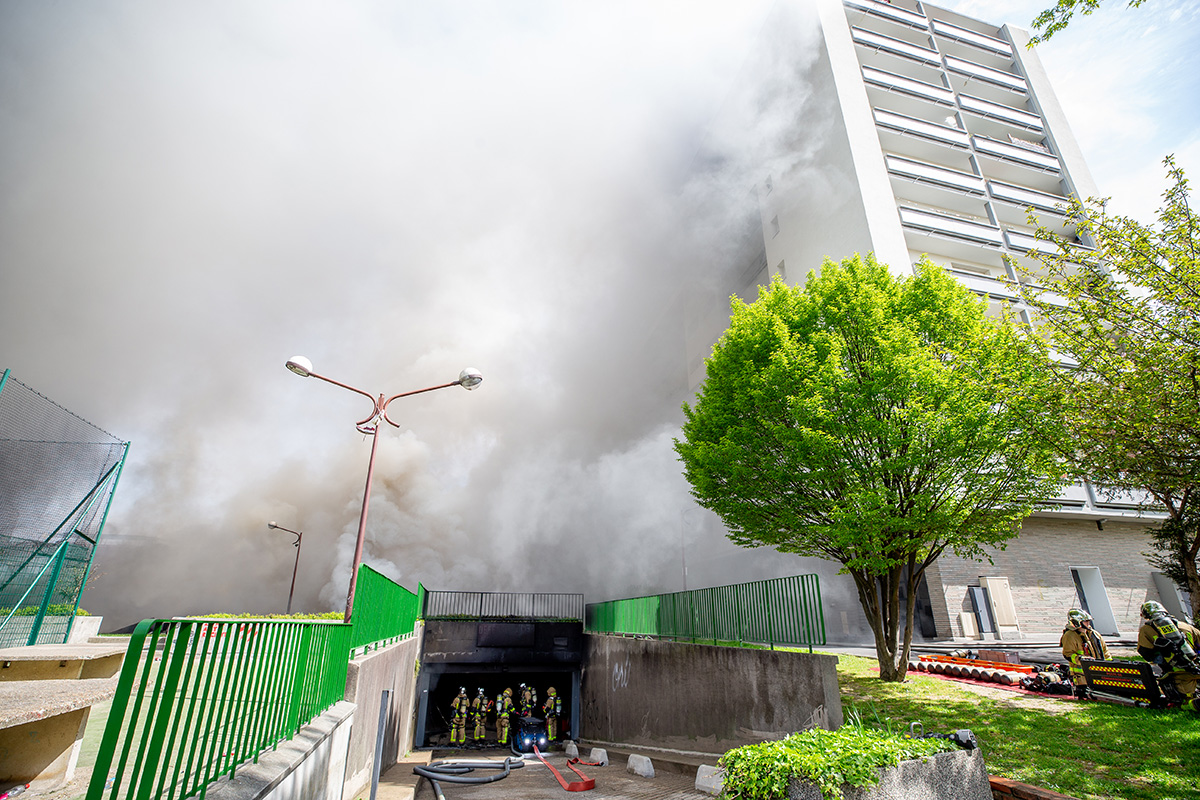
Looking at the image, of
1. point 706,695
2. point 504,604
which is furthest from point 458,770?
point 504,604

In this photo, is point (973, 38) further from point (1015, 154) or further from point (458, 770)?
point (458, 770)

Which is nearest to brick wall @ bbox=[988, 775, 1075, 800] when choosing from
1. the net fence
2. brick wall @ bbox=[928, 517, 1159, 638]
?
the net fence

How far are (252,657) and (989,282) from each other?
32.6 m

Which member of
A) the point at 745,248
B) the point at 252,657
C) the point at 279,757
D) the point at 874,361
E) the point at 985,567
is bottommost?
the point at 279,757

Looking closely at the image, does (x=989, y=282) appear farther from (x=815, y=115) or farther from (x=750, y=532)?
(x=750, y=532)

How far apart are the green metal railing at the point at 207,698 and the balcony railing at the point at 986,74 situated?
4501 centimetres

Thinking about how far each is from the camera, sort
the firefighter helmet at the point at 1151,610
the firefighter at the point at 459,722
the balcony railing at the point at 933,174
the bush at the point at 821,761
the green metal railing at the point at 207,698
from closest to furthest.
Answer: the green metal railing at the point at 207,698 → the bush at the point at 821,761 → the firefighter helmet at the point at 1151,610 → the firefighter at the point at 459,722 → the balcony railing at the point at 933,174

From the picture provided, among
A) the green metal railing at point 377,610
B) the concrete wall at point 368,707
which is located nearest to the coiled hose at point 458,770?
the concrete wall at point 368,707

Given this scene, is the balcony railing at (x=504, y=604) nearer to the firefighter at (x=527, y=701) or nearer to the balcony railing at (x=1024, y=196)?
the firefighter at (x=527, y=701)

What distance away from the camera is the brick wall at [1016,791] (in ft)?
15.6

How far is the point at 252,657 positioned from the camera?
11.1 ft

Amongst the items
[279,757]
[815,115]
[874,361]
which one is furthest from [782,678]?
[815,115]

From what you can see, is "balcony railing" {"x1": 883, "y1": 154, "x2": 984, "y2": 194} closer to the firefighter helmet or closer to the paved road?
the firefighter helmet

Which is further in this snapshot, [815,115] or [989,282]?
[815,115]
